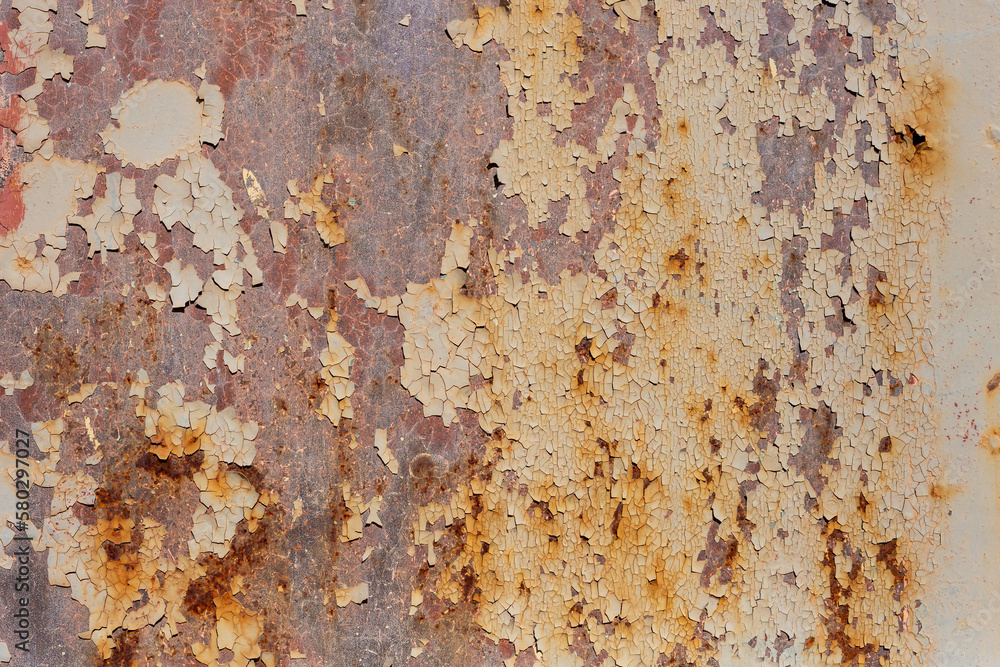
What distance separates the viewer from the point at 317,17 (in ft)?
4.64

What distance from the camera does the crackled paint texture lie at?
4.51 feet

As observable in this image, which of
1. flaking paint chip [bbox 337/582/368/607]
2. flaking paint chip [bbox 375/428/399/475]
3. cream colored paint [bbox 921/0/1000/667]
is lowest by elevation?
flaking paint chip [bbox 337/582/368/607]

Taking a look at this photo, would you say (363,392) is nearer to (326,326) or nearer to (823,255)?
(326,326)

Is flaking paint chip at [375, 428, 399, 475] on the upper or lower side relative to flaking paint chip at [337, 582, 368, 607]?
upper

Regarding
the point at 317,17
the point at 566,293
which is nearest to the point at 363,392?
the point at 566,293

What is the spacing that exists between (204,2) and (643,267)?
44.8 inches

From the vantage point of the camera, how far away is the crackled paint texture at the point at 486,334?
138cm

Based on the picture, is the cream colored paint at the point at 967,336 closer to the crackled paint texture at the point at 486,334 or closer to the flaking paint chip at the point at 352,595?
the crackled paint texture at the point at 486,334

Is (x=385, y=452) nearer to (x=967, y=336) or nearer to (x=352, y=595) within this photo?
(x=352, y=595)

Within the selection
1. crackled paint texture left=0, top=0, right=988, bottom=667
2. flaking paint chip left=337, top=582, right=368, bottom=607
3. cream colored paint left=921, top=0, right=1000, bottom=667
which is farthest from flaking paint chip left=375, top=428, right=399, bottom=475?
Result: cream colored paint left=921, top=0, right=1000, bottom=667

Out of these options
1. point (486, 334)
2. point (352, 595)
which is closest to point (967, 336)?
point (486, 334)

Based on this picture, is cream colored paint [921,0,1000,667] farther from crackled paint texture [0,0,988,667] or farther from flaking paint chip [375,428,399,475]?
flaking paint chip [375,428,399,475]

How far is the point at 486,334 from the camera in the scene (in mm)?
1413

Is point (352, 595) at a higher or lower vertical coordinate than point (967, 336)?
lower
